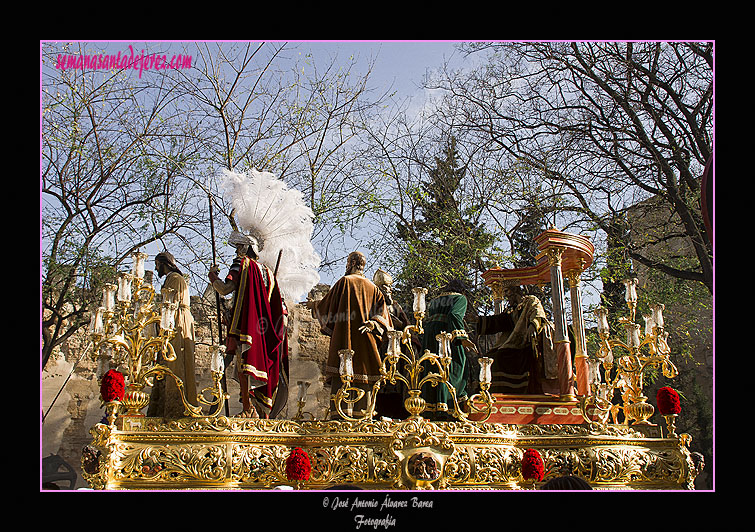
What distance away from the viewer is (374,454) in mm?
Result: 7184

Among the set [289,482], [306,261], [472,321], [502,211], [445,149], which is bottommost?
[289,482]

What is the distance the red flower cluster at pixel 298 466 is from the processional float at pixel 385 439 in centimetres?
2

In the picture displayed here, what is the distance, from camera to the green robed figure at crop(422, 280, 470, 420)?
29.1 ft

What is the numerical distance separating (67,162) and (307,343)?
18.3 feet

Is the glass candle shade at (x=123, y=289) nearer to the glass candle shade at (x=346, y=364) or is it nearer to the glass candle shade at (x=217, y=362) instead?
the glass candle shade at (x=217, y=362)

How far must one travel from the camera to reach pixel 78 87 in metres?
13.0

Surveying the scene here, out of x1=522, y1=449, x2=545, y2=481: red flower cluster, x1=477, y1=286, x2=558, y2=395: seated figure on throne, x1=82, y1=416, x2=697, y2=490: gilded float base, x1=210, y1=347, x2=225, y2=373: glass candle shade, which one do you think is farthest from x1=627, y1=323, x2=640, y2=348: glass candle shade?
x1=210, y1=347, x2=225, y2=373: glass candle shade

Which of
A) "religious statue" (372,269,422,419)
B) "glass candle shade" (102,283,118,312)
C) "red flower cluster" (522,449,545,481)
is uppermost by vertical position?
"glass candle shade" (102,283,118,312)

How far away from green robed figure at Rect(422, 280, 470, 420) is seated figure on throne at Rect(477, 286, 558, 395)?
75 cm

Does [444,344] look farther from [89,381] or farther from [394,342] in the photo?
[89,381]

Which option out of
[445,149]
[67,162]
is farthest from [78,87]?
[445,149]

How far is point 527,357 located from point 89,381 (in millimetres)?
8229

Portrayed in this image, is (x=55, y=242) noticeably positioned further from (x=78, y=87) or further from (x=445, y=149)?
(x=445, y=149)

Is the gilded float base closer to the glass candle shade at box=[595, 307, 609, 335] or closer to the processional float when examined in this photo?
the processional float
